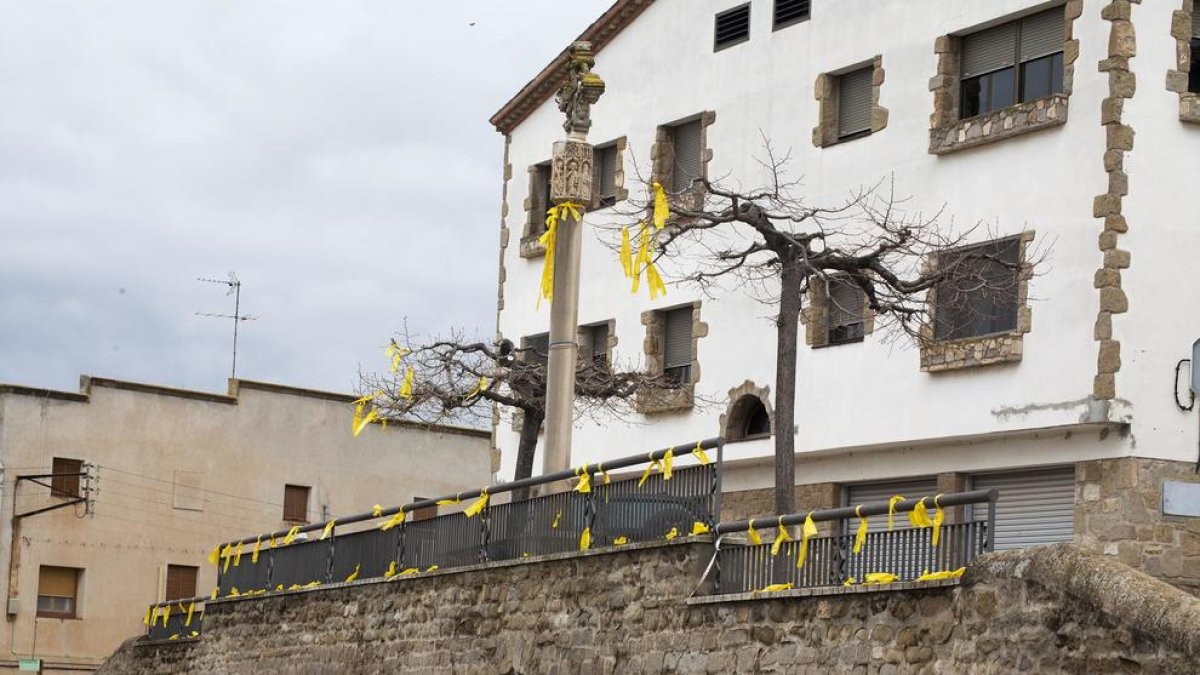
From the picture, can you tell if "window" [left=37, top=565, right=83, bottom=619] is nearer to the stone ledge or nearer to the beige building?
the beige building

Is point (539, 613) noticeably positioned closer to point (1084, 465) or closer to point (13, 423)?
point (1084, 465)

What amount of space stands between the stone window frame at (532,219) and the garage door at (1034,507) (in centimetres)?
1082

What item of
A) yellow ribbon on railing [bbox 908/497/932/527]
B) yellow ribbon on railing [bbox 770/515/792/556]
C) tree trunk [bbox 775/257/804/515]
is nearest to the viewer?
yellow ribbon on railing [bbox 908/497/932/527]

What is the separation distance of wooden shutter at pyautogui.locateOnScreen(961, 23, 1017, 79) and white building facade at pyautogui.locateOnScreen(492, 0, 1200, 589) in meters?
0.04

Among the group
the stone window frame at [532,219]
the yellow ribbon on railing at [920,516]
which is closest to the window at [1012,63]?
the stone window frame at [532,219]

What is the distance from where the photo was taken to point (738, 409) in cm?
3131

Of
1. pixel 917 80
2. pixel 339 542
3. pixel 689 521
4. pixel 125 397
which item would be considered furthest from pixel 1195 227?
pixel 125 397

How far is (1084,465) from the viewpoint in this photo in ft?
84.8

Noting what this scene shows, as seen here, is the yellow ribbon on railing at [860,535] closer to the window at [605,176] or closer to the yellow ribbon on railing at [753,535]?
the yellow ribbon on railing at [753,535]

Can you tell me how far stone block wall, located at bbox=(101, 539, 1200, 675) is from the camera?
1441 cm

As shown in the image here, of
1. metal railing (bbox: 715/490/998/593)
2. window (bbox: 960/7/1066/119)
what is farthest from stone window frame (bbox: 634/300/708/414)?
metal railing (bbox: 715/490/998/593)

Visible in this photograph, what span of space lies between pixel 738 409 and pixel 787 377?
25.8ft

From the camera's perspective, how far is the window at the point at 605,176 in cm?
3431

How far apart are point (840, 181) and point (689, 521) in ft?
35.8
